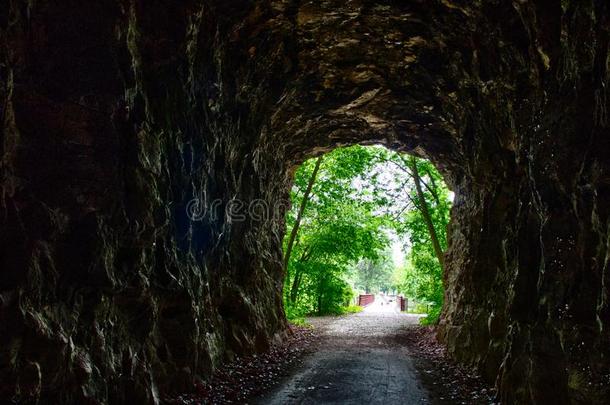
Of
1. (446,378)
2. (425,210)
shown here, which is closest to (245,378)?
(446,378)

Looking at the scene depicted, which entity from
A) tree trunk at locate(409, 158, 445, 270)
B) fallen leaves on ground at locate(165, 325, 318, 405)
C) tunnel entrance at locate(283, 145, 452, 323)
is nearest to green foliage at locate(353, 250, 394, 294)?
tunnel entrance at locate(283, 145, 452, 323)

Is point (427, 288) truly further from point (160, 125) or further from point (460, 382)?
point (160, 125)

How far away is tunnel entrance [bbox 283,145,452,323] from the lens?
24.4 meters

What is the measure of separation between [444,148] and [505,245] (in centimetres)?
731

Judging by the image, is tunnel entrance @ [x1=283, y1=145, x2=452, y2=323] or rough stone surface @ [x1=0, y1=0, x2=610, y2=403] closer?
rough stone surface @ [x1=0, y1=0, x2=610, y2=403]

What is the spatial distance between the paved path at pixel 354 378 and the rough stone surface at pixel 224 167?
5.83 ft

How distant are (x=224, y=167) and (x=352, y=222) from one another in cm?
1693

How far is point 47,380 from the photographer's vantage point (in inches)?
233

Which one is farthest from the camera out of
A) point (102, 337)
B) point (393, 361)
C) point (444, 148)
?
point (444, 148)

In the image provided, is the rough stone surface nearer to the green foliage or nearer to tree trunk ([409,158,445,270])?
tree trunk ([409,158,445,270])

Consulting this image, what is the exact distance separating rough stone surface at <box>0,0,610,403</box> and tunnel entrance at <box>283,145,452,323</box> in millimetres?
9521

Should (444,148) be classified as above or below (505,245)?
above

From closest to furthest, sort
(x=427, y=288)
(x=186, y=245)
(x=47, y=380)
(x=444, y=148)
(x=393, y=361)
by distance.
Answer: (x=47, y=380) → (x=186, y=245) → (x=393, y=361) → (x=444, y=148) → (x=427, y=288)

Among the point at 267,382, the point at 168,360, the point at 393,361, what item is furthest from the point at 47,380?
the point at 393,361
